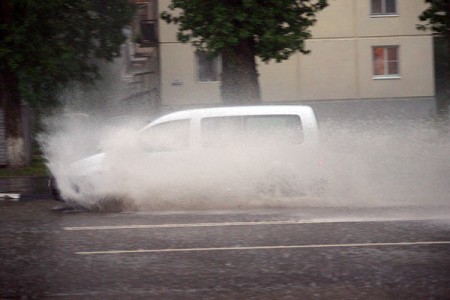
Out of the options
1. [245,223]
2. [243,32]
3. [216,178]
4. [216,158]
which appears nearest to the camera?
[245,223]

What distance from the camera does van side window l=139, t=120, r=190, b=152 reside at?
552 inches

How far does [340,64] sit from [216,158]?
1993 centimetres

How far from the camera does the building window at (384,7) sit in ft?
109

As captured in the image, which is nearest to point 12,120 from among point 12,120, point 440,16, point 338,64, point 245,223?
point 12,120

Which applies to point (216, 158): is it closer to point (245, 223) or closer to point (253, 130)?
point (253, 130)

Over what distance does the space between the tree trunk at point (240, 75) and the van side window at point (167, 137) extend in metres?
6.16

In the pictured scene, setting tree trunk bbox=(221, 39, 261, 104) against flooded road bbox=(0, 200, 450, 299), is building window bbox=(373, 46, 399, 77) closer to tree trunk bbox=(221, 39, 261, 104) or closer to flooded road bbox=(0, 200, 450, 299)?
tree trunk bbox=(221, 39, 261, 104)

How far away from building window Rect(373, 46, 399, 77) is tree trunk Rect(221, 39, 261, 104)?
14019 mm

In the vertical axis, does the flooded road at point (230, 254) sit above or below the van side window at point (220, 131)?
below

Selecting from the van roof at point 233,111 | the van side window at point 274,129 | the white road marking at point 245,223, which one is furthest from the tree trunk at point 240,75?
the white road marking at point 245,223

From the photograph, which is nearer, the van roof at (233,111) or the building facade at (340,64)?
the van roof at (233,111)

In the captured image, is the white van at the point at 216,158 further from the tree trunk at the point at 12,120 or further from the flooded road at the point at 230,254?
the tree trunk at the point at 12,120

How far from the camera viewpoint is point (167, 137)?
14.1 metres

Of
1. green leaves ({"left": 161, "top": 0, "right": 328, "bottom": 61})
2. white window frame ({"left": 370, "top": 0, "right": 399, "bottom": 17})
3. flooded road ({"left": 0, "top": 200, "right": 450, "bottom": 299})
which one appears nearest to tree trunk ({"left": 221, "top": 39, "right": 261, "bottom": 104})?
green leaves ({"left": 161, "top": 0, "right": 328, "bottom": 61})
